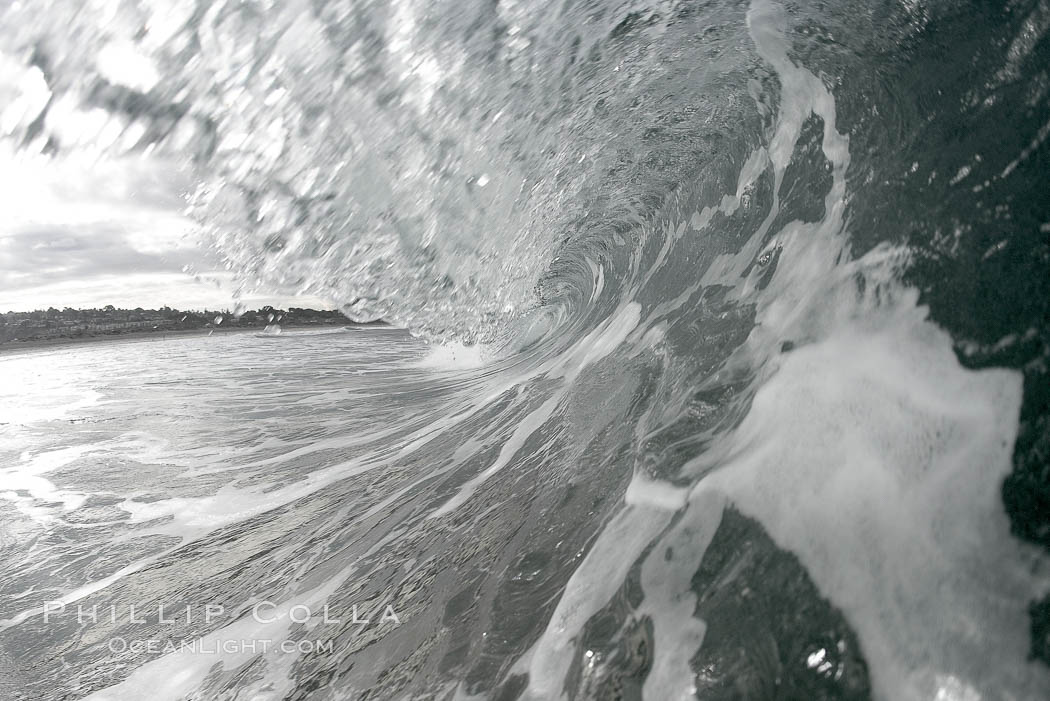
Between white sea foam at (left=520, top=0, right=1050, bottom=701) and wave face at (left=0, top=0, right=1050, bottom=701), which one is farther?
wave face at (left=0, top=0, right=1050, bottom=701)

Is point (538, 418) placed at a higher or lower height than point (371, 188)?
lower

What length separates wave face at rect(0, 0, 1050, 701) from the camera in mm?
1070

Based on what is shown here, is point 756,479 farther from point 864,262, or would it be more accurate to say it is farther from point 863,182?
point 863,182

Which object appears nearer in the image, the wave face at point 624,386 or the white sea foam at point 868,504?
the white sea foam at point 868,504

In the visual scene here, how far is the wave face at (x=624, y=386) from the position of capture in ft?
3.51

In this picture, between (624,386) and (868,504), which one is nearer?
(868,504)

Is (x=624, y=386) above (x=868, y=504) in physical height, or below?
below

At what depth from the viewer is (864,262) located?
5.43ft

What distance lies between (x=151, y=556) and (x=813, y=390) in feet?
9.55

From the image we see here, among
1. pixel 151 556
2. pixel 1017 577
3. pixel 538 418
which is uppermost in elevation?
pixel 1017 577

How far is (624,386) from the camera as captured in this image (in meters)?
2.83

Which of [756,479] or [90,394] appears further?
[90,394]

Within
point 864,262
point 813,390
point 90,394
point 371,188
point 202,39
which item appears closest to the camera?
point 813,390

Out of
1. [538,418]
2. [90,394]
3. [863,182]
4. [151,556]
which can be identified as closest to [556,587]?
[863,182]
